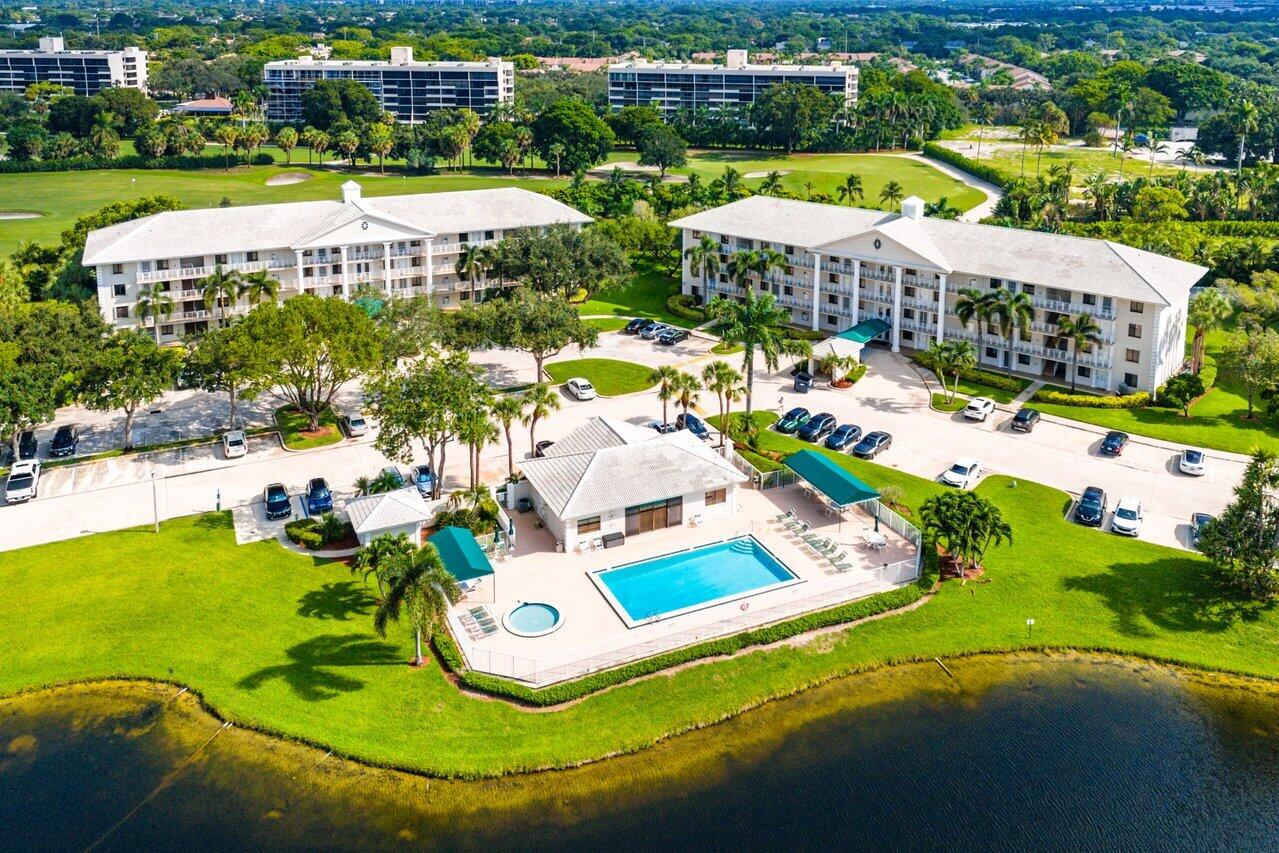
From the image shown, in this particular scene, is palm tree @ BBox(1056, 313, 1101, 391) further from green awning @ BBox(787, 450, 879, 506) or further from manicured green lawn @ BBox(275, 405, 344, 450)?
manicured green lawn @ BBox(275, 405, 344, 450)

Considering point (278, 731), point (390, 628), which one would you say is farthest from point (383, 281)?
point (278, 731)

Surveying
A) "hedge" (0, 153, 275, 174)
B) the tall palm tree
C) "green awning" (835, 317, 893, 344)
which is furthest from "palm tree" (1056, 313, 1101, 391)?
"hedge" (0, 153, 275, 174)

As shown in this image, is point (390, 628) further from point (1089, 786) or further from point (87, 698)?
point (1089, 786)

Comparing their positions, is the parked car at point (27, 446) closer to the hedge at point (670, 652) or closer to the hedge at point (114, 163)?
the hedge at point (670, 652)

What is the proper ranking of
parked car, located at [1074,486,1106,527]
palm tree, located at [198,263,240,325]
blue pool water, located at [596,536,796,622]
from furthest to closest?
palm tree, located at [198,263,240,325] < parked car, located at [1074,486,1106,527] < blue pool water, located at [596,536,796,622]

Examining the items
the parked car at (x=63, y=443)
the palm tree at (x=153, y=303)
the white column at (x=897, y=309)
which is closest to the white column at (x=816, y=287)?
the white column at (x=897, y=309)
